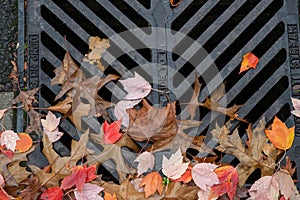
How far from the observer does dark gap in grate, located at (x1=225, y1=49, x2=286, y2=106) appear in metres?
2.15

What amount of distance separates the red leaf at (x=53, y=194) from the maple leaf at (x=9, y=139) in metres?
0.21

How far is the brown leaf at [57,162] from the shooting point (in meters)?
1.96

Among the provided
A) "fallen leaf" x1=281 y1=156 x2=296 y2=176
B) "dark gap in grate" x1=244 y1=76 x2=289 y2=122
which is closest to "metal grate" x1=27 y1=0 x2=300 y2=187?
"dark gap in grate" x1=244 y1=76 x2=289 y2=122

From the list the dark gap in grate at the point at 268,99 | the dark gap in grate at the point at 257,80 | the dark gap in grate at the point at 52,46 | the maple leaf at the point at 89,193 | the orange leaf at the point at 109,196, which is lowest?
the orange leaf at the point at 109,196

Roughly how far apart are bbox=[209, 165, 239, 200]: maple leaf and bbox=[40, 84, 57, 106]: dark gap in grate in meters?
0.68

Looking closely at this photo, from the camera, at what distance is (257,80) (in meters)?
2.22

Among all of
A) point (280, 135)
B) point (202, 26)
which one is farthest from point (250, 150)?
point (202, 26)

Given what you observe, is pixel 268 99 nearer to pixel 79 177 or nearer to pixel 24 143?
pixel 79 177

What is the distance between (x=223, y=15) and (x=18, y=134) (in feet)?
2.98

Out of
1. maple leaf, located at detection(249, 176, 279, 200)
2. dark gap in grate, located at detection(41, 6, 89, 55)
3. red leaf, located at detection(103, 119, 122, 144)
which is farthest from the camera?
dark gap in grate, located at detection(41, 6, 89, 55)

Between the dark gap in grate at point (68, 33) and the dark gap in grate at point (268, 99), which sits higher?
the dark gap in grate at point (68, 33)

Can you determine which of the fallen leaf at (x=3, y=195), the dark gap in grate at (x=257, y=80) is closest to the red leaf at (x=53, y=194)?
the fallen leaf at (x=3, y=195)

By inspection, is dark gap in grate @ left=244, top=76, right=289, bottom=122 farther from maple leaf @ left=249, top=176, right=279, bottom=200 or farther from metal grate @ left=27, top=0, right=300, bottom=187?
maple leaf @ left=249, top=176, right=279, bottom=200

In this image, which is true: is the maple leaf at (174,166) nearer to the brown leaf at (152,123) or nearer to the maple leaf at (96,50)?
the brown leaf at (152,123)
